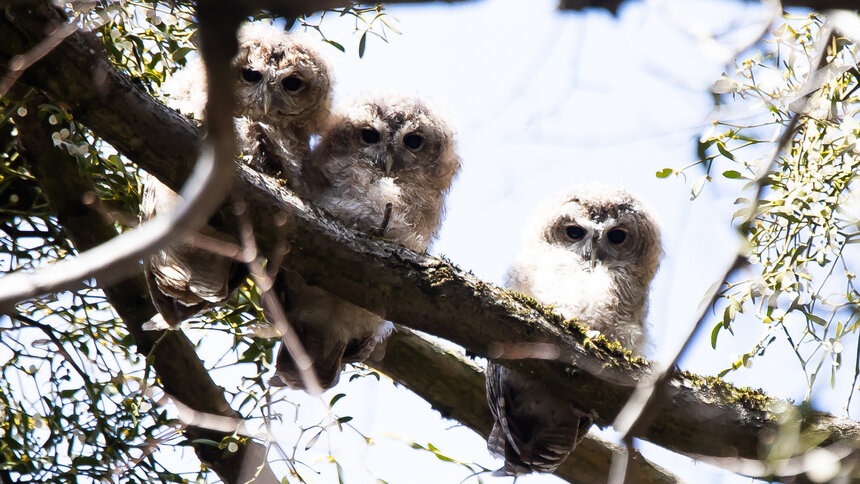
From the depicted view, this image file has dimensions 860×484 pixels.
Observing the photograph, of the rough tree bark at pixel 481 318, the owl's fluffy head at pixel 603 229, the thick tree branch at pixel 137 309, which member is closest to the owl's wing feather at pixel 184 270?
the thick tree branch at pixel 137 309

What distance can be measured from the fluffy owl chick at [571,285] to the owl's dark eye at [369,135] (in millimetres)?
590

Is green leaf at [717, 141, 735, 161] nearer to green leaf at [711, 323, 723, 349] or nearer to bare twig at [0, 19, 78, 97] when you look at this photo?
green leaf at [711, 323, 723, 349]

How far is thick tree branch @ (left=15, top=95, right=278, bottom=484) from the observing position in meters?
2.18

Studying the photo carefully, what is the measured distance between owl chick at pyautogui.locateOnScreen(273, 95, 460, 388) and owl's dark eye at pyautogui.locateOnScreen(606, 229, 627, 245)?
53 centimetres

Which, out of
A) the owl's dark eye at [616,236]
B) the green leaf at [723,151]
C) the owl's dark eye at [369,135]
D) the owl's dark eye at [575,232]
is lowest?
the green leaf at [723,151]

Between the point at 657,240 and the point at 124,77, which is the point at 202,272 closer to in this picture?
the point at 124,77

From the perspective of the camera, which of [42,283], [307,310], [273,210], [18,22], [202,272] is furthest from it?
[307,310]

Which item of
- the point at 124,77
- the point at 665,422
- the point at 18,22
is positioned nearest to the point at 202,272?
the point at 124,77

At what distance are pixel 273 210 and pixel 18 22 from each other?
62 cm

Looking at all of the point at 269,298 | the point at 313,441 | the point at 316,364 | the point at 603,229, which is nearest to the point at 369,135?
the point at 316,364

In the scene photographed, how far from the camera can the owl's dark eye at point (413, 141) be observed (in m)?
2.60

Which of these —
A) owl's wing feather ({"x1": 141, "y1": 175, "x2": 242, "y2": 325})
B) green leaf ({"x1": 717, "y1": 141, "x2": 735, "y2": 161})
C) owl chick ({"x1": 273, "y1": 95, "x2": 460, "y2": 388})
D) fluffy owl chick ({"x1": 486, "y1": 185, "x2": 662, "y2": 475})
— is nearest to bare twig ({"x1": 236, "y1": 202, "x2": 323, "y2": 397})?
owl's wing feather ({"x1": 141, "y1": 175, "x2": 242, "y2": 325})

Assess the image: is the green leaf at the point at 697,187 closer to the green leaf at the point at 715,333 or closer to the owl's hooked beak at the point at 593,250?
the green leaf at the point at 715,333

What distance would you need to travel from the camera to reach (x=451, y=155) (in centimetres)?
273
